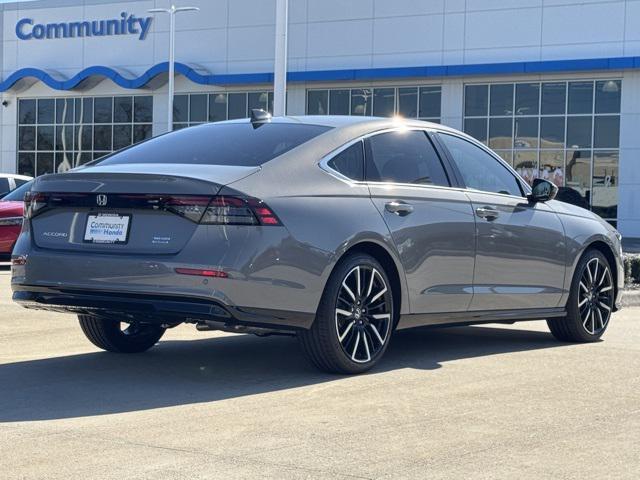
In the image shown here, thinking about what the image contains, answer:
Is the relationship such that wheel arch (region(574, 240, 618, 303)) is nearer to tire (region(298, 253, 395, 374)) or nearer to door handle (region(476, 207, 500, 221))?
door handle (region(476, 207, 500, 221))

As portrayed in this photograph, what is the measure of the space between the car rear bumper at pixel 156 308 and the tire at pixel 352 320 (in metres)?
0.15

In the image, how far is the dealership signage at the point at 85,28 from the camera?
44250 millimetres

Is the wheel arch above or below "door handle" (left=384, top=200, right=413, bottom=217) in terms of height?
below

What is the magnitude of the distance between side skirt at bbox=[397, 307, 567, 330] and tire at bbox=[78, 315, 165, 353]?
1.79m

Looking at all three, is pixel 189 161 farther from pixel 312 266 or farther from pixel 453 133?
pixel 453 133

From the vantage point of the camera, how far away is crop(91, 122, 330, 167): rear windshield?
6.78 metres

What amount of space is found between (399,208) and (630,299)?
23.1ft

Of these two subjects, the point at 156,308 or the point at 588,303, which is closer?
the point at 156,308

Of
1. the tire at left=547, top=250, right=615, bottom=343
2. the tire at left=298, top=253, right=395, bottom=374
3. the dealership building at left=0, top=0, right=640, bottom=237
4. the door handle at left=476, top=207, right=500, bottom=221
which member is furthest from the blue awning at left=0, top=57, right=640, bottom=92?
the tire at left=298, top=253, right=395, bottom=374

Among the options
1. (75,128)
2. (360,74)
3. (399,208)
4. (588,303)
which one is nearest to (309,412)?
(399,208)

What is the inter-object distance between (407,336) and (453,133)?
182cm

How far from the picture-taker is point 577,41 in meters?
35.5

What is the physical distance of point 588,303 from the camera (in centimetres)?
895

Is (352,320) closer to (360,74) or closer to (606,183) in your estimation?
(606,183)
